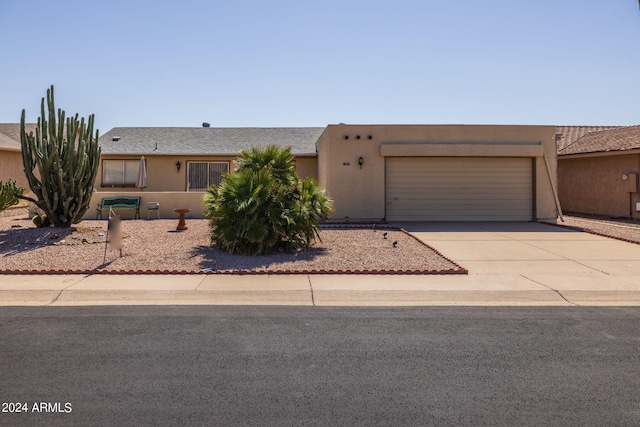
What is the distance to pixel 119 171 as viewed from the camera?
22.7 m

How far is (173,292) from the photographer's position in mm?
7645

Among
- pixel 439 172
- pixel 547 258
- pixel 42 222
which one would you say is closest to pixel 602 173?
pixel 439 172

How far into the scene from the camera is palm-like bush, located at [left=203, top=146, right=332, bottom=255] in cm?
1053

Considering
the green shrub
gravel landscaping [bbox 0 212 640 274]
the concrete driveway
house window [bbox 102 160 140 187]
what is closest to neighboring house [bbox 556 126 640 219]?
the concrete driveway

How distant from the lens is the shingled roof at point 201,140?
22.6 m

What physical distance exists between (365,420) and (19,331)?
4314 millimetres

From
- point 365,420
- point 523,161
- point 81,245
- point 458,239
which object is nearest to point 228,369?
point 365,420

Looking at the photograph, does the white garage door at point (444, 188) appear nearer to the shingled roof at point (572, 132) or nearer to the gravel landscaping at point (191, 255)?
the gravel landscaping at point (191, 255)

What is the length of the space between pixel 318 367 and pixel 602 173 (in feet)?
68.5

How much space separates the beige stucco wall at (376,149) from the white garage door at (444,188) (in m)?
0.51

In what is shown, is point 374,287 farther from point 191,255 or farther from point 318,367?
point 191,255

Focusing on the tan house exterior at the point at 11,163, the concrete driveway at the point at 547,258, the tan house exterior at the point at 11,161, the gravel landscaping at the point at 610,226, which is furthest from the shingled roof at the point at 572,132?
the tan house exterior at the point at 11,161

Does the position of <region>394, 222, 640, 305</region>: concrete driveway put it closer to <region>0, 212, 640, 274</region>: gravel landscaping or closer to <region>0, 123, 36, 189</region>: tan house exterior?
<region>0, 212, 640, 274</region>: gravel landscaping

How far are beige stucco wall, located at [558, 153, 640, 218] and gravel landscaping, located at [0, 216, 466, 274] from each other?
37.9 ft
